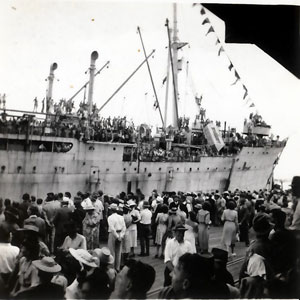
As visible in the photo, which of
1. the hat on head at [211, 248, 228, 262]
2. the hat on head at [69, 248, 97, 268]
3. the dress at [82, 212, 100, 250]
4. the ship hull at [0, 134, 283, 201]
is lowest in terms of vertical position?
the dress at [82, 212, 100, 250]

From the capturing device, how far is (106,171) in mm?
14031

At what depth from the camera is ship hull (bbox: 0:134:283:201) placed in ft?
35.8

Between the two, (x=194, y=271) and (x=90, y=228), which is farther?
(x=90, y=228)

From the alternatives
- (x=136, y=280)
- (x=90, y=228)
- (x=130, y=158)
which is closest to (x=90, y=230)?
(x=90, y=228)

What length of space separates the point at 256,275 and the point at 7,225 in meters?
2.90

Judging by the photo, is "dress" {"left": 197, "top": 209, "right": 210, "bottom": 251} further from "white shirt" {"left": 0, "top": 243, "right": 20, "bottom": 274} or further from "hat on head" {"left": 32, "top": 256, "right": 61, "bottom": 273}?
"hat on head" {"left": 32, "top": 256, "right": 61, "bottom": 273}

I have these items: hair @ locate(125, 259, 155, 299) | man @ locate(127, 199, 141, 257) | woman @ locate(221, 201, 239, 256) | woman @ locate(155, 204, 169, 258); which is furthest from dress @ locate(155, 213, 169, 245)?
hair @ locate(125, 259, 155, 299)

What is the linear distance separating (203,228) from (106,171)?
25.9ft

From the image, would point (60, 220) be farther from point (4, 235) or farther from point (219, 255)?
point (219, 255)

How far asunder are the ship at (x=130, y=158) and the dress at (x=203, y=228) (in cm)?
182

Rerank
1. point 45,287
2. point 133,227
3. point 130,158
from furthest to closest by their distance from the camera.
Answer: point 130,158 < point 133,227 < point 45,287

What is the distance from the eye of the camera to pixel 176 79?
750 inches

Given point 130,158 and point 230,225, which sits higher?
point 130,158

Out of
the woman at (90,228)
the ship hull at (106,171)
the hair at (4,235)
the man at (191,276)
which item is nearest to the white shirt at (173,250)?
the man at (191,276)
